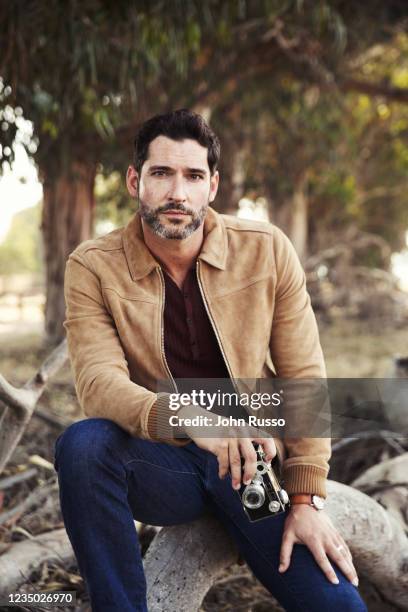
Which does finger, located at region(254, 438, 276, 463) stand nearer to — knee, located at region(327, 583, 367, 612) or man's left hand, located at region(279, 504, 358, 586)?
man's left hand, located at region(279, 504, 358, 586)

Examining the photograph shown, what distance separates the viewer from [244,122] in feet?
29.9

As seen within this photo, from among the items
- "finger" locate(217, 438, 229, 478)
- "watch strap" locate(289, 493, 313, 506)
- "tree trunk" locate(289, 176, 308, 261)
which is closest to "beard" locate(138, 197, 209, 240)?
"finger" locate(217, 438, 229, 478)

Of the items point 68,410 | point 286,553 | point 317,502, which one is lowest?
point 68,410

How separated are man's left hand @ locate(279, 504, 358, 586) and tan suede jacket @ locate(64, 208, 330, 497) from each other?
0.42ft

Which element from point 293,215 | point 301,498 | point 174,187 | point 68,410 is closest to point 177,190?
point 174,187

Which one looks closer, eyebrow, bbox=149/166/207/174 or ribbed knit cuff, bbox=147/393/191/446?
ribbed knit cuff, bbox=147/393/191/446

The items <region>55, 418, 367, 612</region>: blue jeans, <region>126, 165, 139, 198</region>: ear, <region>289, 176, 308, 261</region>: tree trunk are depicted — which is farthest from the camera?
<region>289, 176, 308, 261</region>: tree trunk

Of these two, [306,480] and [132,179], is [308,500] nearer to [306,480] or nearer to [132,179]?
[306,480]

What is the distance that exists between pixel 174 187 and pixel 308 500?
0.95 metres

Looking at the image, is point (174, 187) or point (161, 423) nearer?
point (161, 423)

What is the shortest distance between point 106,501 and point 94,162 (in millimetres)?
6025

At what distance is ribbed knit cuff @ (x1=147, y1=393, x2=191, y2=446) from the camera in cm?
177

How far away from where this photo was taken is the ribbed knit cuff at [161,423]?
177cm

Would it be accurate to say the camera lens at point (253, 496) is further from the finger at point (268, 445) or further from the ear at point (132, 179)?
the ear at point (132, 179)
